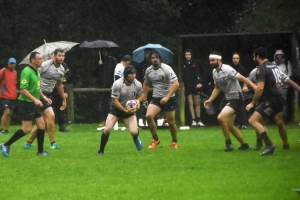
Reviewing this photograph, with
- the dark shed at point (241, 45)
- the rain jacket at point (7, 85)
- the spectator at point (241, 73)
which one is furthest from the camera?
the dark shed at point (241, 45)

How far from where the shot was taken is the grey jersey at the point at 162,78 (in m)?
17.8

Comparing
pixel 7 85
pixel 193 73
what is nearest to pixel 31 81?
pixel 7 85

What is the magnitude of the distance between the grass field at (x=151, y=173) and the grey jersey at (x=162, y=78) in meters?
1.18

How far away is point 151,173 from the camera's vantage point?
44.1 feet

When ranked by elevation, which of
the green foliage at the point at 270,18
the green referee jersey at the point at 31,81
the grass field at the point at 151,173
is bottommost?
the grass field at the point at 151,173

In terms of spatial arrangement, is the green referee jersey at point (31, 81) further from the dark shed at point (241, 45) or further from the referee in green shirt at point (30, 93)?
the dark shed at point (241, 45)

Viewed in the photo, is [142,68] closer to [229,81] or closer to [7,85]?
[7,85]

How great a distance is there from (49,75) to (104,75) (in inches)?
294

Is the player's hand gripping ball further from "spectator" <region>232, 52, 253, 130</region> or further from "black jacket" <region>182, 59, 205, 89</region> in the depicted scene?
"black jacket" <region>182, 59, 205, 89</region>

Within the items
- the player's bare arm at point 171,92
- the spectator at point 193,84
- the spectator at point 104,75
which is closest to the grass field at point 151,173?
the player's bare arm at point 171,92

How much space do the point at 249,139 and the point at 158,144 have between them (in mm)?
2721

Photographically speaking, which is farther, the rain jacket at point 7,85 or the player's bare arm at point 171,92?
the rain jacket at point 7,85

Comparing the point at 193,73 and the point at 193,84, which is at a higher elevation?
the point at 193,73

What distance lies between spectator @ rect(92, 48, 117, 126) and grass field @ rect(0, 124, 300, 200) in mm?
5547
